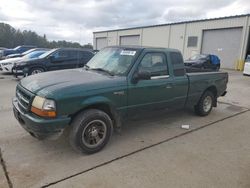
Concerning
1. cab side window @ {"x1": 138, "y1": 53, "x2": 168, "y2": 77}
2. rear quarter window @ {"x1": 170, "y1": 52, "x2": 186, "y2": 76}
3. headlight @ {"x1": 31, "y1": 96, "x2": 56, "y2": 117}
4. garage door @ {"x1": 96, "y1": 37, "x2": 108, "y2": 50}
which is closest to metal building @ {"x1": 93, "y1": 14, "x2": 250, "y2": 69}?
garage door @ {"x1": 96, "y1": 37, "x2": 108, "y2": 50}

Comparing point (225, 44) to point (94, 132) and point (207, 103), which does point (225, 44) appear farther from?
point (94, 132)

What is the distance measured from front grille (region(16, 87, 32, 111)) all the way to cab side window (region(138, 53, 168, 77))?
1956 mm

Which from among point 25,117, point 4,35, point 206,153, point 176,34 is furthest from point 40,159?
point 4,35

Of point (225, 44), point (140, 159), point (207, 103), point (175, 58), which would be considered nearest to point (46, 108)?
point (140, 159)

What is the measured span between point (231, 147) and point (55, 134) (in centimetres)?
316

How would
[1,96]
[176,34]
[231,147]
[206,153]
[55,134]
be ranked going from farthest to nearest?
1. [176,34]
2. [1,96]
3. [231,147]
4. [206,153]
5. [55,134]

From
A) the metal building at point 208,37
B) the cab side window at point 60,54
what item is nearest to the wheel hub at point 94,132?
the cab side window at point 60,54

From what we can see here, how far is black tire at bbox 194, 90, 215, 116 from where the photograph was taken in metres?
5.90

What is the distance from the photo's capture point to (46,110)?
3.19m

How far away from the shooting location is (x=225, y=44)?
23766mm

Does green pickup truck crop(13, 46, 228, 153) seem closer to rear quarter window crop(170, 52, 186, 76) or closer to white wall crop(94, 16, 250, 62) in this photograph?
→ rear quarter window crop(170, 52, 186, 76)

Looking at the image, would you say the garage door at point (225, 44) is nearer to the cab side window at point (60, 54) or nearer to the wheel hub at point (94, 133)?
the cab side window at point (60, 54)

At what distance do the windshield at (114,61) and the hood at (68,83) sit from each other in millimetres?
232

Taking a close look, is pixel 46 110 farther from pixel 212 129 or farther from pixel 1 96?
pixel 1 96
